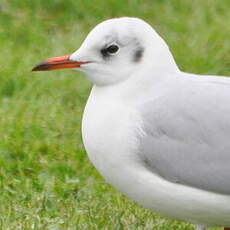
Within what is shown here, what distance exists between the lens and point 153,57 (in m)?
4.56

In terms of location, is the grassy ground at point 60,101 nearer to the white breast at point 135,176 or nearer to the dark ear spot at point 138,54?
the white breast at point 135,176

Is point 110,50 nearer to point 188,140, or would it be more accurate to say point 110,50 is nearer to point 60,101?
point 188,140

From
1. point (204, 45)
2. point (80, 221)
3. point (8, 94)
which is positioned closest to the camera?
point (80, 221)

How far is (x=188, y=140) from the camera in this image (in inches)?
174

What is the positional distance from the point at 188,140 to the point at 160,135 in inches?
5.4

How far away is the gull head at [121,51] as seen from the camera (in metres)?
4.57

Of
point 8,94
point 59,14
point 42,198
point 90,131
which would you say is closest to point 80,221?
point 42,198

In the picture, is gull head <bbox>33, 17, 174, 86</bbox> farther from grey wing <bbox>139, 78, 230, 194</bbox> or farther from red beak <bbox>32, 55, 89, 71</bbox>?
grey wing <bbox>139, 78, 230, 194</bbox>

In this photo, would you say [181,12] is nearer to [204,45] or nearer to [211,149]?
[204,45]

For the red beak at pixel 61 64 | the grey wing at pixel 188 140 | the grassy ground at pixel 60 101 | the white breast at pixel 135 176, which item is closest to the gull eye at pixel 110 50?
the red beak at pixel 61 64

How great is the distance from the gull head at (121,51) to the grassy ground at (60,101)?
919 millimetres

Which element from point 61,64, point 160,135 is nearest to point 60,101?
point 61,64

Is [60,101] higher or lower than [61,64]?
lower

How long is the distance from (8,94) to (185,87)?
263 cm
